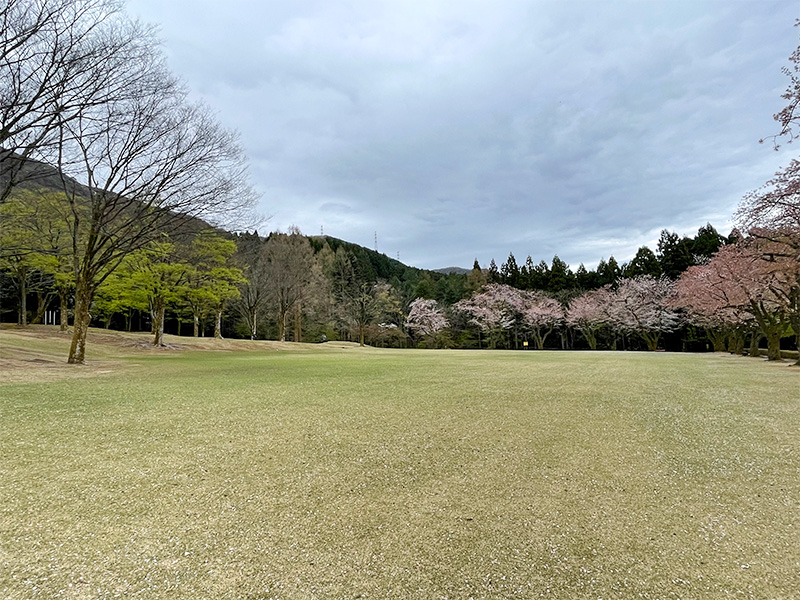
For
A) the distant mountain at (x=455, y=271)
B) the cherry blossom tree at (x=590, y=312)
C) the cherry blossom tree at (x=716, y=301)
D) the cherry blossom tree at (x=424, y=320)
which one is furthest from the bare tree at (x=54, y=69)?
the distant mountain at (x=455, y=271)

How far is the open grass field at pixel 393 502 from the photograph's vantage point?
5.87 feet

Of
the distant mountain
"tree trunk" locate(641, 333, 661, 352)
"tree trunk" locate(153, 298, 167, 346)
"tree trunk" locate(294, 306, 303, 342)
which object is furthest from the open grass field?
the distant mountain

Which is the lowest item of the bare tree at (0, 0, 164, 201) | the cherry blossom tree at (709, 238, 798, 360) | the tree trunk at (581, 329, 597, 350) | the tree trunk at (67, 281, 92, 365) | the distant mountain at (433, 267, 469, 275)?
the tree trunk at (581, 329, 597, 350)

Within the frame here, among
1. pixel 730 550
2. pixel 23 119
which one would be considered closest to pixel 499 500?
pixel 730 550

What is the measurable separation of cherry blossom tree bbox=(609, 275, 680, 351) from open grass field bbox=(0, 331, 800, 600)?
33.2m

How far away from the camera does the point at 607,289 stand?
38.7 metres

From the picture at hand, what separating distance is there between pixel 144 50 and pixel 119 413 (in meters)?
8.90

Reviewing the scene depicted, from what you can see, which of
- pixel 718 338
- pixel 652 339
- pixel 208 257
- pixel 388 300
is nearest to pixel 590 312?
pixel 652 339

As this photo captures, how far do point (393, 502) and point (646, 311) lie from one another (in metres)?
38.2

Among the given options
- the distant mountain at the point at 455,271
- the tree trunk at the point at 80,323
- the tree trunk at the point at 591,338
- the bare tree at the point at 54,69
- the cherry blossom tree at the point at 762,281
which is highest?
the distant mountain at the point at 455,271

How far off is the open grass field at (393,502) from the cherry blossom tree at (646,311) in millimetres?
33208

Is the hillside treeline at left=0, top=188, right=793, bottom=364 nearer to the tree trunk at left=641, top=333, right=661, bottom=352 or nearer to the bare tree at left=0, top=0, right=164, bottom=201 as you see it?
the tree trunk at left=641, top=333, right=661, bottom=352

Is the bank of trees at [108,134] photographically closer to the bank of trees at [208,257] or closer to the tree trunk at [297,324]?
the bank of trees at [208,257]

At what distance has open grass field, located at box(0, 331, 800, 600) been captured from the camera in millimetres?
1789
